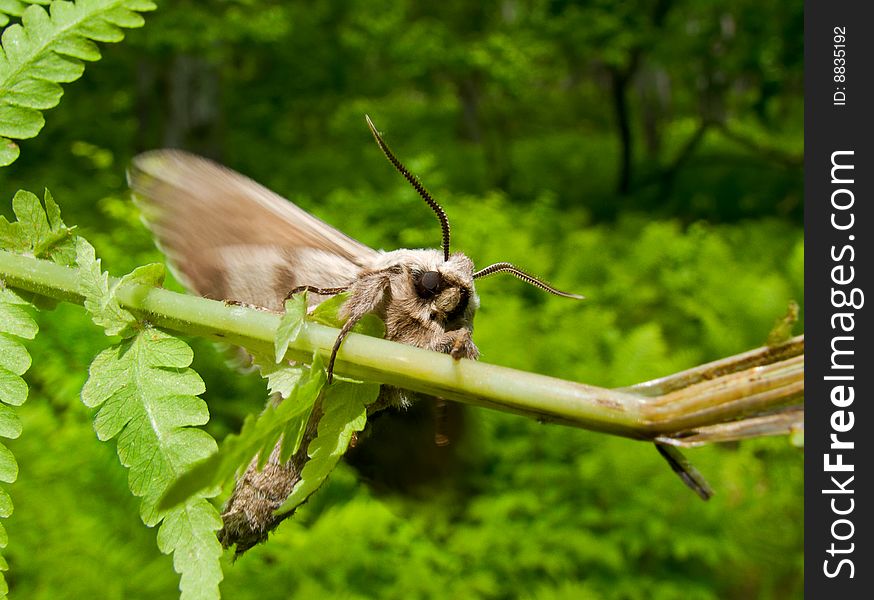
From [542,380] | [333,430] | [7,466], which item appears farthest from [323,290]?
[7,466]

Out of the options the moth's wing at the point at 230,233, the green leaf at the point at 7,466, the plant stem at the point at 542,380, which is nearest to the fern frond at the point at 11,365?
the green leaf at the point at 7,466

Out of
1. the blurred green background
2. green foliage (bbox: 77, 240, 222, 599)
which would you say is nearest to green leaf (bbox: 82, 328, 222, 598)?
green foliage (bbox: 77, 240, 222, 599)

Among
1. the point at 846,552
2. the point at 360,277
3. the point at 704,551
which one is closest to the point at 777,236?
the point at 704,551

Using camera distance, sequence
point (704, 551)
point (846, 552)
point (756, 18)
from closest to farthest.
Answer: point (846, 552), point (704, 551), point (756, 18)

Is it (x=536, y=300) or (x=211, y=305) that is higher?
(x=211, y=305)

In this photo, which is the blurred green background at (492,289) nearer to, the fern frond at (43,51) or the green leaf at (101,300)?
the green leaf at (101,300)

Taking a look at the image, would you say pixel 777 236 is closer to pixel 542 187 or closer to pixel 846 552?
pixel 542 187

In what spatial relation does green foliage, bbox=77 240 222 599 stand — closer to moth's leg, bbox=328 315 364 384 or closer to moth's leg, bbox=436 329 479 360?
moth's leg, bbox=328 315 364 384
